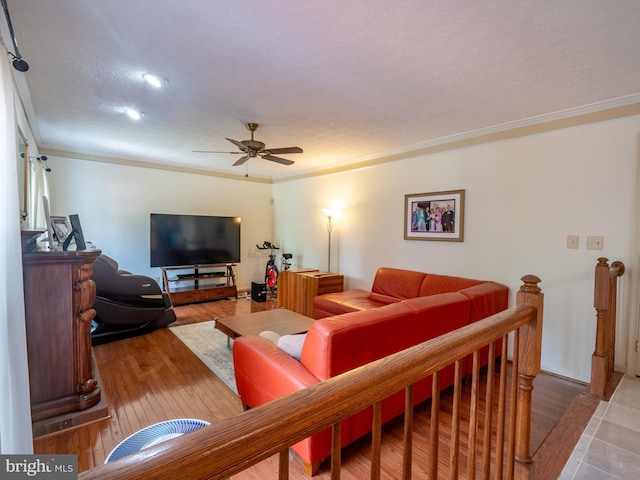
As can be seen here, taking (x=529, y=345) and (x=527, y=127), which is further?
(x=527, y=127)

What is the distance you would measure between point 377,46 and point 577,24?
1.06 meters

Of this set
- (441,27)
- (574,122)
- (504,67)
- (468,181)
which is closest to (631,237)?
(574,122)

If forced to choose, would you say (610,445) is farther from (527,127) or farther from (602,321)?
(527,127)

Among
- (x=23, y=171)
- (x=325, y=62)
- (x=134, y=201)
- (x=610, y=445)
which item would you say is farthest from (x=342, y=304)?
(x=134, y=201)

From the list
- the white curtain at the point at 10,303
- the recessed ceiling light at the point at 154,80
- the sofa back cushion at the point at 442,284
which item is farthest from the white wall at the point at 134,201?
the sofa back cushion at the point at 442,284

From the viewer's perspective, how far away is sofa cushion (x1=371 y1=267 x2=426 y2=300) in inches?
152

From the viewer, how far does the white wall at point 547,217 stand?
262 centimetres

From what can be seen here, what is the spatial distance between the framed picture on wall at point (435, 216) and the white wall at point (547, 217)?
0.25ft

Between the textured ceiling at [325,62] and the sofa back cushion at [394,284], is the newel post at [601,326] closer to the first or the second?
the textured ceiling at [325,62]

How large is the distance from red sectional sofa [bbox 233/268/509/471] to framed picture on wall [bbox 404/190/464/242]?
1138 mm

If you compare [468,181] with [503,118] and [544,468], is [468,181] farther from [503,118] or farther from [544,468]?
[544,468]

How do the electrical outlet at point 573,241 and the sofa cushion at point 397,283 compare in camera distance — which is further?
the sofa cushion at point 397,283

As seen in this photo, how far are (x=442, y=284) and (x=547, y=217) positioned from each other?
1.22 m

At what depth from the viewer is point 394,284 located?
405cm
